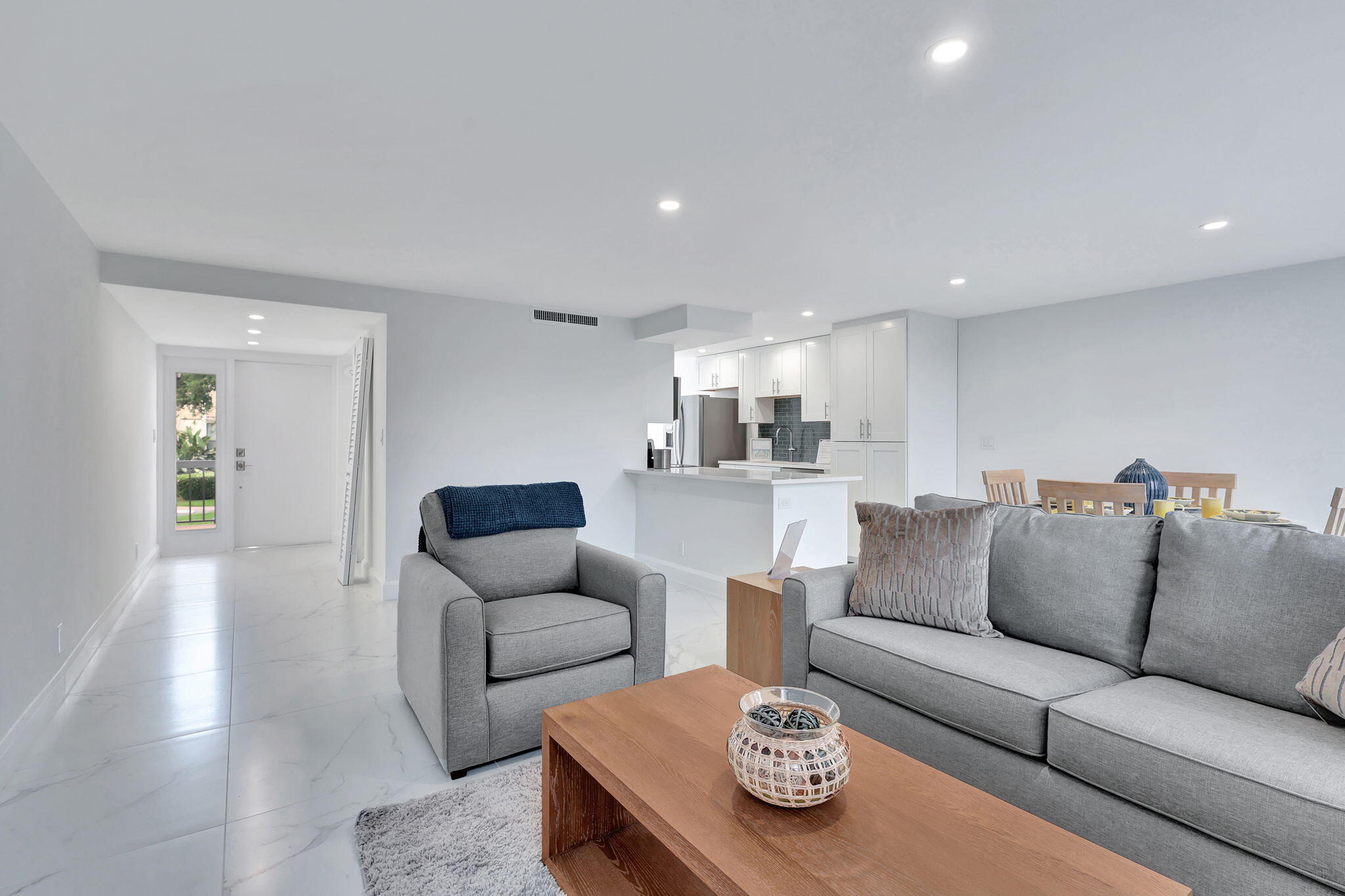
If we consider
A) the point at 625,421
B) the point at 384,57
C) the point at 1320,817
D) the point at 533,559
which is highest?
the point at 384,57

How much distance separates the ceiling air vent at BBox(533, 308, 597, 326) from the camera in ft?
17.7

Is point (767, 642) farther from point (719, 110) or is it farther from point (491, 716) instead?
point (719, 110)

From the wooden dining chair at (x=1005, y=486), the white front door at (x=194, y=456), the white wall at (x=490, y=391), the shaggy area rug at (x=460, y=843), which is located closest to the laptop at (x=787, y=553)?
the shaggy area rug at (x=460, y=843)

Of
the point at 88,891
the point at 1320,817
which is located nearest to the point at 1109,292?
the point at 1320,817

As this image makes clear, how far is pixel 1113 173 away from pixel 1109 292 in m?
2.78

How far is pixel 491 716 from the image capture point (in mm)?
2258

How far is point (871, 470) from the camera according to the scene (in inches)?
233

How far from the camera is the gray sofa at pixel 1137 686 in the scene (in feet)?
4.45

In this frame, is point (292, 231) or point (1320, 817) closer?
point (1320, 817)

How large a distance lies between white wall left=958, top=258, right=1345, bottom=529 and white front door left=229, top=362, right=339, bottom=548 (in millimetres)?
6890

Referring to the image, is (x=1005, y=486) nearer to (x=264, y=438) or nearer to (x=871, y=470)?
(x=871, y=470)

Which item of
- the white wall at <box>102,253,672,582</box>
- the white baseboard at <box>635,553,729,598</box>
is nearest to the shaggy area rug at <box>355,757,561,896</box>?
the white baseboard at <box>635,553,729,598</box>

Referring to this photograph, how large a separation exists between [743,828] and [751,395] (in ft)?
22.6

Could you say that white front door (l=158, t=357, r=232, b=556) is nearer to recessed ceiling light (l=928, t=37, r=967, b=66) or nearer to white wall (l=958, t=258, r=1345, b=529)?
recessed ceiling light (l=928, t=37, r=967, b=66)
